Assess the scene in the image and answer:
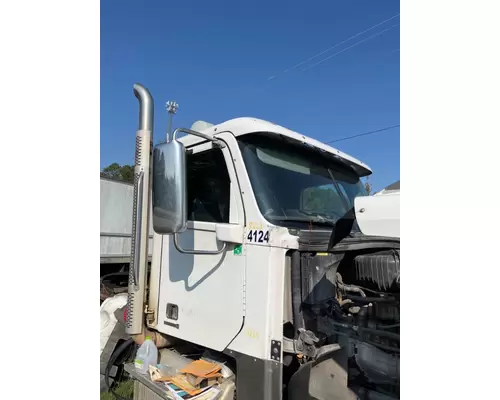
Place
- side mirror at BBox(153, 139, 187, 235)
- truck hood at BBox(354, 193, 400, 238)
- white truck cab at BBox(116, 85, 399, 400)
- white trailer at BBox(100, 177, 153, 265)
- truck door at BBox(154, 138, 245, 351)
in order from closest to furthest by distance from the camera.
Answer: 1. truck hood at BBox(354, 193, 400, 238)
2. white truck cab at BBox(116, 85, 399, 400)
3. side mirror at BBox(153, 139, 187, 235)
4. truck door at BBox(154, 138, 245, 351)
5. white trailer at BBox(100, 177, 153, 265)

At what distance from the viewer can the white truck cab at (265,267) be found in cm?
207

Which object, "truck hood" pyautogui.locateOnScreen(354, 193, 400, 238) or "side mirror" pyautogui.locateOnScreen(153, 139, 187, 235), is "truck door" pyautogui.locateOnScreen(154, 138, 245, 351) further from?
"truck hood" pyautogui.locateOnScreen(354, 193, 400, 238)

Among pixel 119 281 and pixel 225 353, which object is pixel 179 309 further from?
pixel 119 281

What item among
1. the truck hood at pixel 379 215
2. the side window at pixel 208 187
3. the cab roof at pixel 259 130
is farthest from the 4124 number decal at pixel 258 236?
the cab roof at pixel 259 130

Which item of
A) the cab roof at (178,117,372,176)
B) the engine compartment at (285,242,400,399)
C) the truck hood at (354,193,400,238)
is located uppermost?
the cab roof at (178,117,372,176)

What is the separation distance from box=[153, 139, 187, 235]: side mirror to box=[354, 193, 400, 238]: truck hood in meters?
0.97

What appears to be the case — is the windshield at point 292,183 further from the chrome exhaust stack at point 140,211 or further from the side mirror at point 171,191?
the chrome exhaust stack at point 140,211

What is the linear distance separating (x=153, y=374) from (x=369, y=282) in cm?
159

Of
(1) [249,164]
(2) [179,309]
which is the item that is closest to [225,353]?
(2) [179,309]

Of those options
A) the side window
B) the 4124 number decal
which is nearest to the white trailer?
the side window

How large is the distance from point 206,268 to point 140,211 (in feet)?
1.89

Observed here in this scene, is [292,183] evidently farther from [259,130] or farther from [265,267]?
[265,267]

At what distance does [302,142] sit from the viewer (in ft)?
9.09

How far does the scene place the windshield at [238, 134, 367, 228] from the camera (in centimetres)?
246
